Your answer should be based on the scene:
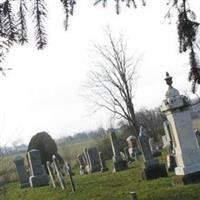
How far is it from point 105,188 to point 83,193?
A: 67cm

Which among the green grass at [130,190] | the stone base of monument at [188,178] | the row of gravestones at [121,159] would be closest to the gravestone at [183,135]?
the stone base of monument at [188,178]

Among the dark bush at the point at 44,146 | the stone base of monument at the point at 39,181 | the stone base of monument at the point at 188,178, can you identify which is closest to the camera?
the stone base of monument at the point at 188,178

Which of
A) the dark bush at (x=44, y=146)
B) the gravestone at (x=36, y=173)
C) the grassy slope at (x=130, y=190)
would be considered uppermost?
the dark bush at (x=44, y=146)

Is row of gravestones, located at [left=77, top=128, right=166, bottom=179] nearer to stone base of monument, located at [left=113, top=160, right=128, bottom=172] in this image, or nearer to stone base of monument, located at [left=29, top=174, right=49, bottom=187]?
stone base of monument, located at [left=113, top=160, right=128, bottom=172]

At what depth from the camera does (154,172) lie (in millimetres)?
13875

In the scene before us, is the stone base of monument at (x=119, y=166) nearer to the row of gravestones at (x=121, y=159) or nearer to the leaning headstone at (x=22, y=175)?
the row of gravestones at (x=121, y=159)

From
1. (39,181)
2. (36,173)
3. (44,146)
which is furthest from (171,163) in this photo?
(44,146)

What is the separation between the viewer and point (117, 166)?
64.7 feet

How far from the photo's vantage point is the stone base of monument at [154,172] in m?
13.8

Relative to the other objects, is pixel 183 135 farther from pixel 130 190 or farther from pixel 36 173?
pixel 36 173

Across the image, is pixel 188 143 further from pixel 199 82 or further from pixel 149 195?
pixel 199 82

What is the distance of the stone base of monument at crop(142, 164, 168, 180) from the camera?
45.2 ft

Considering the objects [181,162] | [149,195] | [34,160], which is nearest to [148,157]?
[181,162]

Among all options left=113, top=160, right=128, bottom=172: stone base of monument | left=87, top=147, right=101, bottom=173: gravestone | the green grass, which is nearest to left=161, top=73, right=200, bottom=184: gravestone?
the green grass
